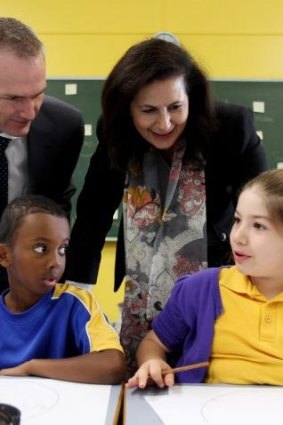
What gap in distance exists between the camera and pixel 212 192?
1666 mm

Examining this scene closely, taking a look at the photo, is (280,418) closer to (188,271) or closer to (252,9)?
(188,271)

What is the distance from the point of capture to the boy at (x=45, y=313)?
117 centimetres

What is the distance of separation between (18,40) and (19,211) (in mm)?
472

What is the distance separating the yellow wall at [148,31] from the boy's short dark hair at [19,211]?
212 cm

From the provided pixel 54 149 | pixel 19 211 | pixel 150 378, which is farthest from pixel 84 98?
pixel 150 378

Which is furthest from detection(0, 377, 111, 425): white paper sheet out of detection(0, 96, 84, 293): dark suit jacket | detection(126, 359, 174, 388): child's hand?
detection(0, 96, 84, 293): dark suit jacket

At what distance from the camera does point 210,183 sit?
165cm

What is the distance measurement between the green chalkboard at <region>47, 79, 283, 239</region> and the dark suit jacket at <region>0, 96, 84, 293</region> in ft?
5.45

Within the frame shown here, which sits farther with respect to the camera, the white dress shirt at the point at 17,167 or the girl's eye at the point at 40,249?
the white dress shirt at the point at 17,167

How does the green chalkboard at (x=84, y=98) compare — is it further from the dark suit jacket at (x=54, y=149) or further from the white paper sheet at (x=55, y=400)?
the white paper sheet at (x=55, y=400)

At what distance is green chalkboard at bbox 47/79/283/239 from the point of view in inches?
139

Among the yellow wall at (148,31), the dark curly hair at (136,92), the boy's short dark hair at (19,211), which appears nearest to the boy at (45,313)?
the boy's short dark hair at (19,211)

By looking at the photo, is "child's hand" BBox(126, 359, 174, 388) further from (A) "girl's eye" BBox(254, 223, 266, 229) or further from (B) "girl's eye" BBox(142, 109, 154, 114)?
(B) "girl's eye" BBox(142, 109, 154, 114)

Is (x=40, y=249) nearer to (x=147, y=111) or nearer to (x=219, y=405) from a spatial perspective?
(x=147, y=111)
